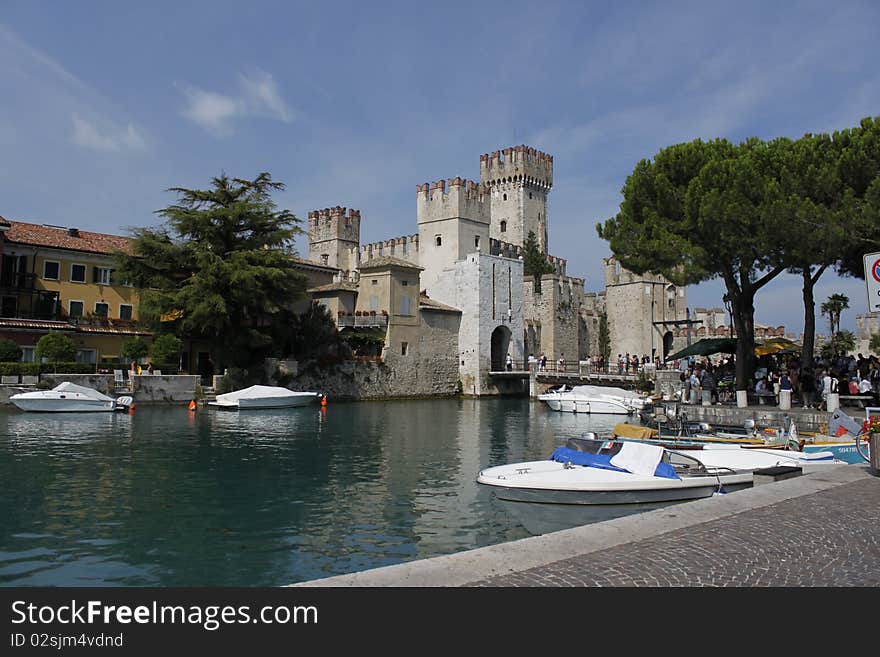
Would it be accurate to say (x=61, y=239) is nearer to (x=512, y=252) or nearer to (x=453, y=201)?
(x=453, y=201)

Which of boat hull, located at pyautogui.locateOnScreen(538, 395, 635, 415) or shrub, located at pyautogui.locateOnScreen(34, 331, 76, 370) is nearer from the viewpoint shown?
shrub, located at pyautogui.locateOnScreen(34, 331, 76, 370)

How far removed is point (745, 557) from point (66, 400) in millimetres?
26577

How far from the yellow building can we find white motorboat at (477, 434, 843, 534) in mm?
27994

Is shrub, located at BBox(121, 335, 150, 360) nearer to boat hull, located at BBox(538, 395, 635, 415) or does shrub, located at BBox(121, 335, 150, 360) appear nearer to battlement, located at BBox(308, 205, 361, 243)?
boat hull, located at BBox(538, 395, 635, 415)

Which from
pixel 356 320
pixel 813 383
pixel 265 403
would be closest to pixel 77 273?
pixel 265 403

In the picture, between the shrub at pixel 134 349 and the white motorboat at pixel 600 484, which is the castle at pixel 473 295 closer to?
the shrub at pixel 134 349

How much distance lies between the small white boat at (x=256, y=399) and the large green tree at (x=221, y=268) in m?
3.57

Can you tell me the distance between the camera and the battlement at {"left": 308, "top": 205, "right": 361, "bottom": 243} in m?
57.2

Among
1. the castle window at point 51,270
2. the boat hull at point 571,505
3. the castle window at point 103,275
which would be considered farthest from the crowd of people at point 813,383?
the castle window at point 51,270

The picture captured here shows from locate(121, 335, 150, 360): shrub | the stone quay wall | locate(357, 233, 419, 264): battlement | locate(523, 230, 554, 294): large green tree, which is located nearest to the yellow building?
locate(121, 335, 150, 360): shrub

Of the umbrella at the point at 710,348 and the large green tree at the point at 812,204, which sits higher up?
the large green tree at the point at 812,204

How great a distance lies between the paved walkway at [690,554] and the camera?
465 centimetres
